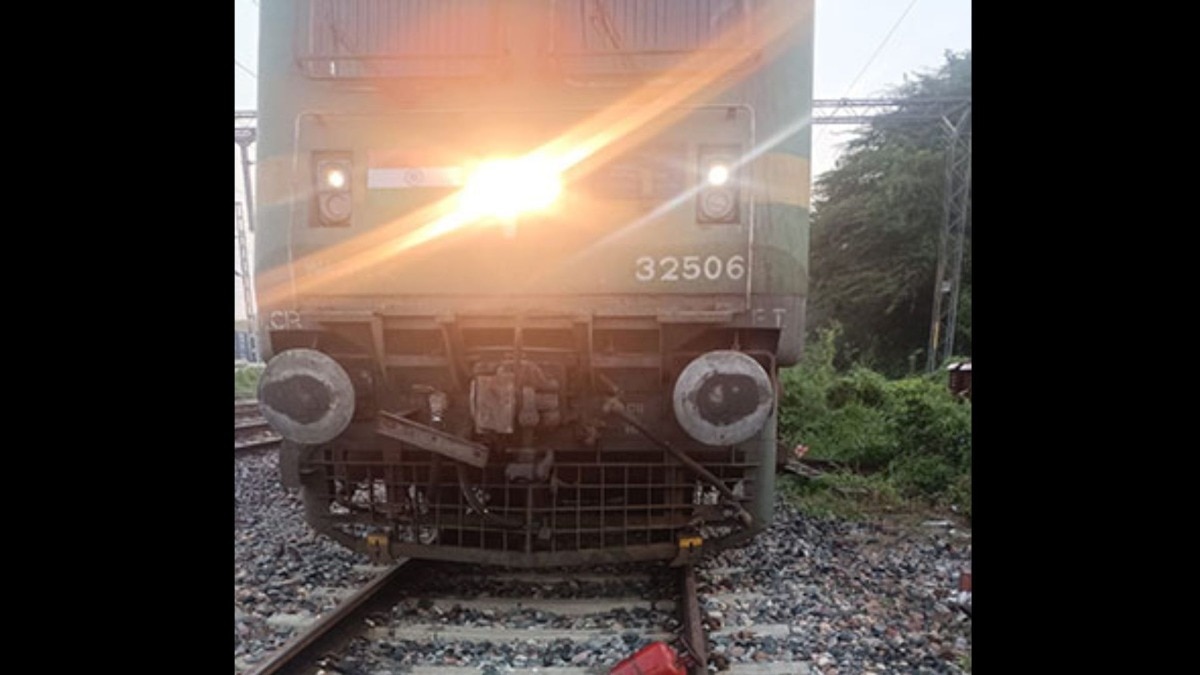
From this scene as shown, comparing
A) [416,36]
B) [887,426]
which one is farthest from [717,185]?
[887,426]

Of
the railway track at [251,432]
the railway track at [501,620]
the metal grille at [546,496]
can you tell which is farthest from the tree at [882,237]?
the railway track at [251,432]

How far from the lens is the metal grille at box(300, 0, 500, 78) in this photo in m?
2.79

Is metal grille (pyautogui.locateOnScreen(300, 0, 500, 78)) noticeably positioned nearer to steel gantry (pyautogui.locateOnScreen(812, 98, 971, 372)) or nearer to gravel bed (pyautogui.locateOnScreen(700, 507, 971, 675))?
steel gantry (pyautogui.locateOnScreen(812, 98, 971, 372))

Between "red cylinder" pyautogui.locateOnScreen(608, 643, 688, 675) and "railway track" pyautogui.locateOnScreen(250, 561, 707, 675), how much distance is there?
0.62ft

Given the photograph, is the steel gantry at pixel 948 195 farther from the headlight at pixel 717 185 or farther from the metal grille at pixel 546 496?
the metal grille at pixel 546 496

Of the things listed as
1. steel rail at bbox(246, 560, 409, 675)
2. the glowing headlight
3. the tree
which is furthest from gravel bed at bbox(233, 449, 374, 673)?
the tree

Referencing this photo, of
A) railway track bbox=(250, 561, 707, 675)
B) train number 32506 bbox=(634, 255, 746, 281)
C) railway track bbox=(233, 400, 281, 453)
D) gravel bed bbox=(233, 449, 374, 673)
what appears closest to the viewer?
railway track bbox=(250, 561, 707, 675)

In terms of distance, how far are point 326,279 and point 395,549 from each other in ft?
3.82

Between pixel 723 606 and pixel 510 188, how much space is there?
1.92m

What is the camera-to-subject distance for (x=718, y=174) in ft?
9.20

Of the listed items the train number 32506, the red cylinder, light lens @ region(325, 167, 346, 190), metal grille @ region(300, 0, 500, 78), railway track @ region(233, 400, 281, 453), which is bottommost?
railway track @ region(233, 400, 281, 453)

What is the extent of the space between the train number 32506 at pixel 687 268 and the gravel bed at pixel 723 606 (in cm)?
135
